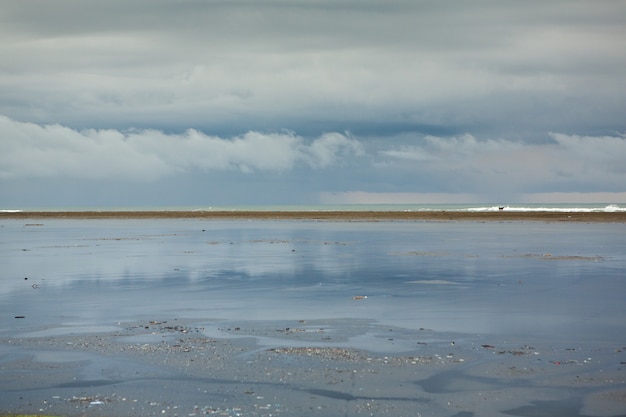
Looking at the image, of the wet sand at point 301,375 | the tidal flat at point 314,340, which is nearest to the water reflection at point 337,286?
the tidal flat at point 314,340

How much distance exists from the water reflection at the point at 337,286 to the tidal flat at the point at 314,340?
124 millimetres

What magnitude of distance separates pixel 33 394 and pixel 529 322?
521 inches

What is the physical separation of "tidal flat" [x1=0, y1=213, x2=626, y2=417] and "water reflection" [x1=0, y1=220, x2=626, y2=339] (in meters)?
0.12

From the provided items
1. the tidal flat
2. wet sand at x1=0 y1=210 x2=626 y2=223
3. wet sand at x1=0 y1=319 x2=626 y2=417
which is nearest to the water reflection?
the tidal flat

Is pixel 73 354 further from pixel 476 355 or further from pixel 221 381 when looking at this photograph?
pixel 476 355

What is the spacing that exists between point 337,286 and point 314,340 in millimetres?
11863

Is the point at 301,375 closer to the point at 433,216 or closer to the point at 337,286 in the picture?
the point at 337,286

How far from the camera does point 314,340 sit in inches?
762

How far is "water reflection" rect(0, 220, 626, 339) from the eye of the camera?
23.3 m

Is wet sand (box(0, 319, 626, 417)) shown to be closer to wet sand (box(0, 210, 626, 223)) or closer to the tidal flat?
the tidal flat

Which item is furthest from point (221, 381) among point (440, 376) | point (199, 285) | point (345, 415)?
point (199, 285)

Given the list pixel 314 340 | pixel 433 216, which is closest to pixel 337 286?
pixel 314 340

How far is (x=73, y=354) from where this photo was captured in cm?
1772

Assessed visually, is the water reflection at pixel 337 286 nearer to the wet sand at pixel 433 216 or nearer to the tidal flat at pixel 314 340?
the tidal flat at pixel 314 340
